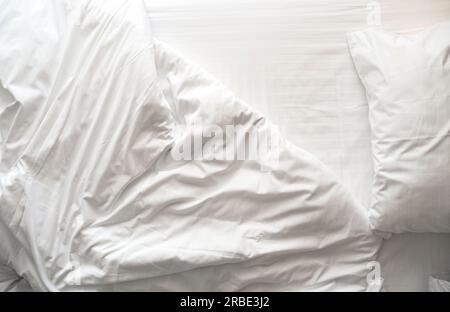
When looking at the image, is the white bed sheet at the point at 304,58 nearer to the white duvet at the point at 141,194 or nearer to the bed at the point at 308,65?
the bed at the point at 308,65

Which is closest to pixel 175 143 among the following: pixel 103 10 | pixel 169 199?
pixel 169 199

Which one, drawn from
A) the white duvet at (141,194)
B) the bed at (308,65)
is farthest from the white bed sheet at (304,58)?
the white duvet at (141,194)

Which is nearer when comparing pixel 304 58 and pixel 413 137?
pixel 413 137

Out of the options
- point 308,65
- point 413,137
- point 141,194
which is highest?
point 308,65

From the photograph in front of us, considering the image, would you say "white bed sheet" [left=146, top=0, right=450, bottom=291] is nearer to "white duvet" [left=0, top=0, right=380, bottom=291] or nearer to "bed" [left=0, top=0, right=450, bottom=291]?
"bed" [left=0, top=0, right=450, bottom=291]

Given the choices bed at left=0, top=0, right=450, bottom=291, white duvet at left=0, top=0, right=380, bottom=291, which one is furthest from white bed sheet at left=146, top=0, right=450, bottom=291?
white duvet at left=0, top=0, right=380, bottom=291

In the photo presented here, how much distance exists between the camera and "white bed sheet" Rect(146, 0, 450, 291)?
3.65 ft

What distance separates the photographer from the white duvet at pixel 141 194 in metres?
0.97

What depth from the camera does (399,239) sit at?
1.06 meters

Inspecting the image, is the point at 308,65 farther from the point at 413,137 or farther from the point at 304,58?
the point at 413,137

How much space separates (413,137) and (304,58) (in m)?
0.40

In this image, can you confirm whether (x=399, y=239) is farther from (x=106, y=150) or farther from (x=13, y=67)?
(x=13, y=67)

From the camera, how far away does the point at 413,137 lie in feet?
3.21

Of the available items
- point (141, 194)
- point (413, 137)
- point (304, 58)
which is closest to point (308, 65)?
point (304, 58)
